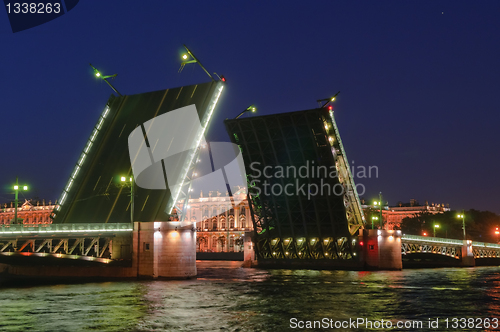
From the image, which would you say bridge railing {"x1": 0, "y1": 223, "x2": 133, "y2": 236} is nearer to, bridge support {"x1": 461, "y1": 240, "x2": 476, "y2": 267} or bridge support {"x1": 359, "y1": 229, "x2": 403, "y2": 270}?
bridge support {"x1": 359, "y1": 229, "x2": 403, "y2": 270}

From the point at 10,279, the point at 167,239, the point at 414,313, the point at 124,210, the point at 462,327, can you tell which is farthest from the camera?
the point at 10,279

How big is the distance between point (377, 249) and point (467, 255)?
26430mm

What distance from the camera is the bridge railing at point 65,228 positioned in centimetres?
3850

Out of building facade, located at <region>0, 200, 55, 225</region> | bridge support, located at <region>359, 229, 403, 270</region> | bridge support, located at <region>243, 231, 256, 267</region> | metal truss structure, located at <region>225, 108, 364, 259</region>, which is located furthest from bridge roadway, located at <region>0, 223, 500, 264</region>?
building facade, located at <region>0, 200, 55, 225</region>

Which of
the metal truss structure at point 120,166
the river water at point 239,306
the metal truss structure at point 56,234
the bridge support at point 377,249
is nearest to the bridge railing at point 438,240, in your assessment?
the bridge support at point 377,249

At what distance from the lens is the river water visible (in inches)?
819

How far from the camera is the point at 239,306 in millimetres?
26391

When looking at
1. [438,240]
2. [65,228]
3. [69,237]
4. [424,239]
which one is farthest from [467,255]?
[65,228]

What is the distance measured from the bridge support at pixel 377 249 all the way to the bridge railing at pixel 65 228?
25.5 m

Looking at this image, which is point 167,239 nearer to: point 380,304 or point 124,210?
point 124,210

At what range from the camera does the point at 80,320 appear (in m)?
22.1

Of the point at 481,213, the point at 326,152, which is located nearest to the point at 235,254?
the point at 326,152

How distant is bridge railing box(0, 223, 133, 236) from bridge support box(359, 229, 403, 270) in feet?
83.7

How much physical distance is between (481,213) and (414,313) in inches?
4622
